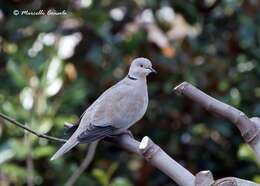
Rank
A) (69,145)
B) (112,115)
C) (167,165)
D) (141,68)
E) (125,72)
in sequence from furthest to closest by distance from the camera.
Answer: (125,72) → (141,68) → (112,115) → (69,145) → (167,165)

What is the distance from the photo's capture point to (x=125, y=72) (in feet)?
12.6

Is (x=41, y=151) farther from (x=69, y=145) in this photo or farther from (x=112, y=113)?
(x=69, y=145)

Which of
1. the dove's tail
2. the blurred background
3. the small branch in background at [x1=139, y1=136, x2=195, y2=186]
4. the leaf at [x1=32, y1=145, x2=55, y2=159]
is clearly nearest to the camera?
the small branch in background at [x1=139, y1=136, x2=195, y2=186]

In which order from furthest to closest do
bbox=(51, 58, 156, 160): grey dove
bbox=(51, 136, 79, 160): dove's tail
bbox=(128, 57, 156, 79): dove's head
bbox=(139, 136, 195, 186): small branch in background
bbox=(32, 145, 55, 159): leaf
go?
bbox=(32, 145, 55, 159): leaf
bbox=(128, 57, 156, 79): dove's head
bbox=(51, 58, 156, 160): grey dove
bbox=(51, 136, 79, 160): dove's tail
bbox=(139, 136, 195, 186): small branch in background

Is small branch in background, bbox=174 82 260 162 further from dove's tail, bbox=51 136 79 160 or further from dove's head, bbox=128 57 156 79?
dove's head, bbox=128 57 156 79

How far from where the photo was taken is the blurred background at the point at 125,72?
3412 millimetres

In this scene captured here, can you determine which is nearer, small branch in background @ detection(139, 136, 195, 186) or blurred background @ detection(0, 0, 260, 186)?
small branch in background @ detection(139, 136, 195, 186)

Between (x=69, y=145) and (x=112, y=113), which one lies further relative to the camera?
(x=112, y=113)

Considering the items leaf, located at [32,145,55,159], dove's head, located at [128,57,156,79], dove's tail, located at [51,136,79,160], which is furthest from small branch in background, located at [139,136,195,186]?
leaf, located at [32,145,55,159]

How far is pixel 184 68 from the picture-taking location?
12.1 feet

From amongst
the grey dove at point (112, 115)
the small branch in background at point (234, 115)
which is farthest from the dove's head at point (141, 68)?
the small branch in background at point (234, 115)

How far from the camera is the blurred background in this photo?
3.41 metres

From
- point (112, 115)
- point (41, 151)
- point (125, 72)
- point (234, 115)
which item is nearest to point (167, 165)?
point (234, 115)

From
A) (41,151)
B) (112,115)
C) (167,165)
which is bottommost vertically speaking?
(41,151)
